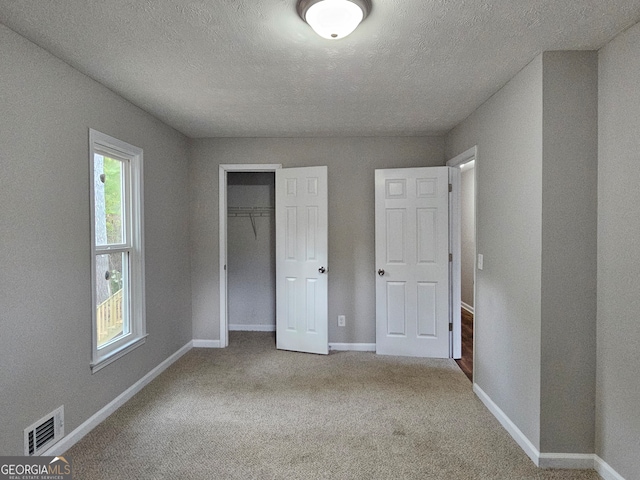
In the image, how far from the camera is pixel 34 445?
1957mm

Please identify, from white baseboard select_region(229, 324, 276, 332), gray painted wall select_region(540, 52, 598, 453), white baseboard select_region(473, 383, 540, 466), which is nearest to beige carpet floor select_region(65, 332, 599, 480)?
white baseboard select_region(473, 383, 540, 466)

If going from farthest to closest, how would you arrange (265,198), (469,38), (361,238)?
(265,198)
(361,238)
(469,38)

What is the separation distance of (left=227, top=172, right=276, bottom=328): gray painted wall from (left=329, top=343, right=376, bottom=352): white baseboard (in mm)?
1226

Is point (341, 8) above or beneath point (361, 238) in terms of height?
above

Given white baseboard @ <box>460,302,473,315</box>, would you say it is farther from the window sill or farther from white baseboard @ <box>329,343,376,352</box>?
the window sill

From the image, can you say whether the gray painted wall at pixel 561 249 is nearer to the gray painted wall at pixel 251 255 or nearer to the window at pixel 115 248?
the window at pixel 115 248

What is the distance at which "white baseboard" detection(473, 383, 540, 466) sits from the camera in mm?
2119

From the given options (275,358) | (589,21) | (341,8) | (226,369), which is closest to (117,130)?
(341,8)

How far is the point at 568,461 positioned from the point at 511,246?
4.20 ft

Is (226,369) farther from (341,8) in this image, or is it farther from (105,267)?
(341,8)

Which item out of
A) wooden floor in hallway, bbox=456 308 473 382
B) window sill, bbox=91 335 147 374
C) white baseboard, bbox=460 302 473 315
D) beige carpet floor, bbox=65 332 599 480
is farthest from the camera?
white baseboard, bbox=460 302 473 315

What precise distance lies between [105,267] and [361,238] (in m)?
2.49

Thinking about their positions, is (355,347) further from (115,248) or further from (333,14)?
(333,14)

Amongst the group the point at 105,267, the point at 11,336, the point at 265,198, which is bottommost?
the point at 11,336
